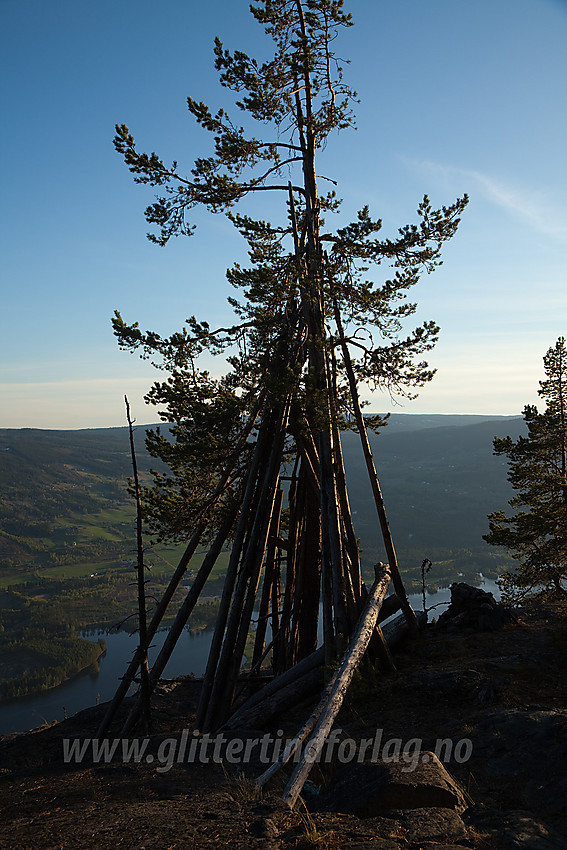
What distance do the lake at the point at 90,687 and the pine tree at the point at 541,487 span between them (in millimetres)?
37455

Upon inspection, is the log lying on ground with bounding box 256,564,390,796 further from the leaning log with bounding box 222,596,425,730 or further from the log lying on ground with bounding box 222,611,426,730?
the leaning log with bounding box 222,596,425,730

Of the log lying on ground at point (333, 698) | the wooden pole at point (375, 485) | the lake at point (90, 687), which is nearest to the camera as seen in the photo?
the log lying on ground at point (333, 698)

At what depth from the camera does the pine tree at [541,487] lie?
16.0m

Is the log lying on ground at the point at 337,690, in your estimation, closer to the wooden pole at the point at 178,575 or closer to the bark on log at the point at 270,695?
the bark on log at the point at 270,695

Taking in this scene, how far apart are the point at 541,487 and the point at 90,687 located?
67.5m

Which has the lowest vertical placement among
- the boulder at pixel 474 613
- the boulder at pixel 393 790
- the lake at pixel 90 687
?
the lake at pixel 90 687

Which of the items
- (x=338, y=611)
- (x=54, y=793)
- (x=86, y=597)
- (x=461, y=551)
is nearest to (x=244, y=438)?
(x=338, y=611)

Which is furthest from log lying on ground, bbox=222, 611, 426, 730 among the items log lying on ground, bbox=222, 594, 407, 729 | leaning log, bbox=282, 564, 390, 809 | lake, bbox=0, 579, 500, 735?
lake, bbox=0, 579, 500, 735

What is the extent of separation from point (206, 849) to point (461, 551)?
126m

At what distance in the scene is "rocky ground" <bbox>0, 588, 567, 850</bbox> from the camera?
421cm

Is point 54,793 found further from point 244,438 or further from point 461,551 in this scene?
point 461,551

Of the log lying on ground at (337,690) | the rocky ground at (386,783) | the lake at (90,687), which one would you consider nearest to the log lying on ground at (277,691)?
the rocky ground at (386,783)

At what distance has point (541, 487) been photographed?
665 inches

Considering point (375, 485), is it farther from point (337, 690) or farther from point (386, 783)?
point (386, 783)
